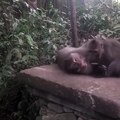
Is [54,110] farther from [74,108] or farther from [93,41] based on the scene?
[93,41]

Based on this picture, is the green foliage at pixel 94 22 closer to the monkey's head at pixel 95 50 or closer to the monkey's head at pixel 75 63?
the monkey's head at pixel 95 50

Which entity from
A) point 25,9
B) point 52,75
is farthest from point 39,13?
point 52,75

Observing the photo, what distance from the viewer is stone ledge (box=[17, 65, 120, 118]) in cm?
275

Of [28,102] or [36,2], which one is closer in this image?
[28,102]

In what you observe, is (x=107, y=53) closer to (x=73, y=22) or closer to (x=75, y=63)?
(x=75, y=63)

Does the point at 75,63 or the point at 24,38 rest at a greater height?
the point at 24,38

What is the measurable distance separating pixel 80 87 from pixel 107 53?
55cm

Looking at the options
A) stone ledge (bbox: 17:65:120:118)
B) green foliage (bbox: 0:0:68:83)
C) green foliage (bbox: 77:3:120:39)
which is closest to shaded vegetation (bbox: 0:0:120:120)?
green foliage (bbox: 0:0:68:83)

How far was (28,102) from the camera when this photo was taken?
4.35 meters

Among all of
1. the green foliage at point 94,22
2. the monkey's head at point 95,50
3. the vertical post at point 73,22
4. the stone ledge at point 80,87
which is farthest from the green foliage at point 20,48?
the green foliage at point 94,22

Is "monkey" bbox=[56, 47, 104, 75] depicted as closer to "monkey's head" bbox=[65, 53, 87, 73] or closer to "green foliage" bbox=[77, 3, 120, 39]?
"monkey's head" bbox=[65, 53, 87, 73]

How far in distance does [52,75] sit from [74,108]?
494mm

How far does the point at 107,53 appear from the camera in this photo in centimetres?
338

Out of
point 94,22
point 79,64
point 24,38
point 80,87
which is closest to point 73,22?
point 24,38
